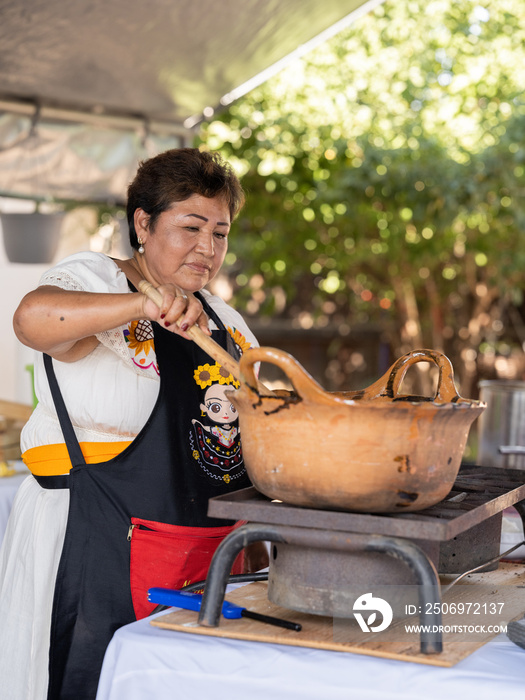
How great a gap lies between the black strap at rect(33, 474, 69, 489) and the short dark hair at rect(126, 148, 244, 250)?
575mm

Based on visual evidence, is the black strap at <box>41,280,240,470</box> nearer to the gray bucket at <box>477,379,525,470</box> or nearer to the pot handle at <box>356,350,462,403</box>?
the pot handle at <box>356,350,462,403</box>

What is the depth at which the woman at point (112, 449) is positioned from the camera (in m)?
1.60

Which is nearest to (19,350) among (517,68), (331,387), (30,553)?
(30,553)

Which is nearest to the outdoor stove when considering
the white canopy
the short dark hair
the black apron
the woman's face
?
the black apron

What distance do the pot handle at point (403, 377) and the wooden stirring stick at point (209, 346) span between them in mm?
318

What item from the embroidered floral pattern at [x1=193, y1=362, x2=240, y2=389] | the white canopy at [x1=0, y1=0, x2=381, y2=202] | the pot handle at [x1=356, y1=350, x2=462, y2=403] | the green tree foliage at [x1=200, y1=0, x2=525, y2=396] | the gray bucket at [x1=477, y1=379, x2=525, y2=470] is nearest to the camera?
the pot handle at [x1=356, y1=350, x2=462, y2=403]

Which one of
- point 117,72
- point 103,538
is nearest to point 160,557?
point 103,538

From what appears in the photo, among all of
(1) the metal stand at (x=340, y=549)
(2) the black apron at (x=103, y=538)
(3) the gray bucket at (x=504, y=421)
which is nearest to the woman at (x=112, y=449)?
(2) the black apron at (x=103, y=538)

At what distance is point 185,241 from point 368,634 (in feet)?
3.14

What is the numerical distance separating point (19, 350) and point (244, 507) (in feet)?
7.85

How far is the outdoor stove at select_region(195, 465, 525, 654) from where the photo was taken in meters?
1.17

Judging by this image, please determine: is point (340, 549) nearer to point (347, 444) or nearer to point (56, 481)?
point (347, 444)

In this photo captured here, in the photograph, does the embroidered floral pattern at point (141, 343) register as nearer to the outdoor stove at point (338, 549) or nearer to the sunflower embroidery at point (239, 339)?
the sunflower embroidery at point (239, 339)

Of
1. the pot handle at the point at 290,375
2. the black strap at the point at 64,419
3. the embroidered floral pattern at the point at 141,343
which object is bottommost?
the black strap at the point at 64,419
